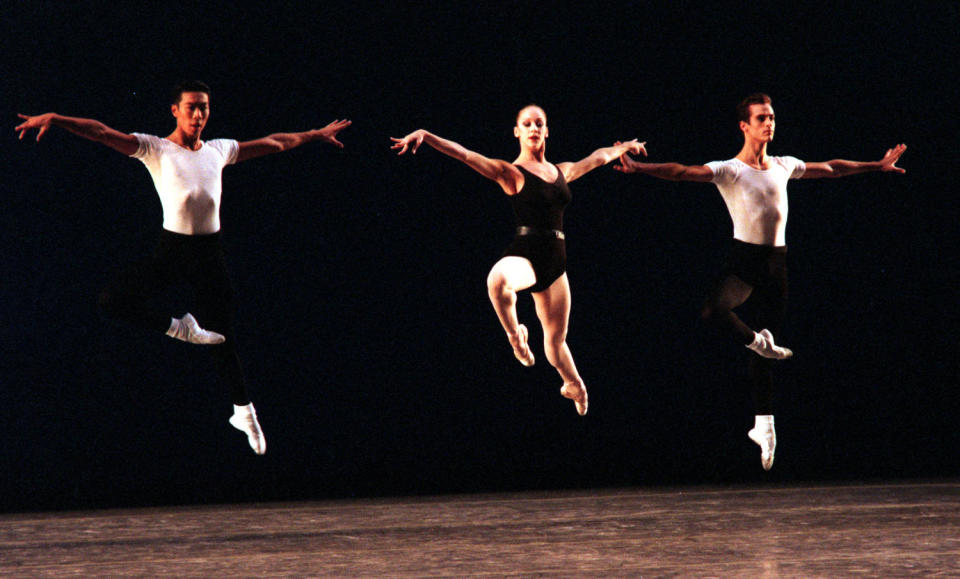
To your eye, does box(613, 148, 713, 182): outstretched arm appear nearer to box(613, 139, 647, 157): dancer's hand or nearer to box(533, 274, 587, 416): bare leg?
box(613, 139, 647, 157): dancer's hand

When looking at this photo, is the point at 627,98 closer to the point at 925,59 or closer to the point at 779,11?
the point at 779,11

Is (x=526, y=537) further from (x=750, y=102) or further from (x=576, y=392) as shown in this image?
Result: (x=750, y=102)

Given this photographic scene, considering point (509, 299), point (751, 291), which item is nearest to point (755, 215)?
point (751, 291)

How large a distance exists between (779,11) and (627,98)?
1.11 m

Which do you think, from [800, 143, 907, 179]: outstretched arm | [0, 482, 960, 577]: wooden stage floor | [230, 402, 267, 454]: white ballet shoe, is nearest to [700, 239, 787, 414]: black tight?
[800, 143, 907, 179]: outstretched arm

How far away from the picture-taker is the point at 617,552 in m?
5.42

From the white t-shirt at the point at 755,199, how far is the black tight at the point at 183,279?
2.27 m

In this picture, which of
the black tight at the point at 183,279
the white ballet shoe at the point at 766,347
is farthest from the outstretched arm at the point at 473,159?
the white ballet shoe at the point at 766,347

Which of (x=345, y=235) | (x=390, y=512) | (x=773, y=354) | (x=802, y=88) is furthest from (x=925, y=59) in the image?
(x=390, y=512)

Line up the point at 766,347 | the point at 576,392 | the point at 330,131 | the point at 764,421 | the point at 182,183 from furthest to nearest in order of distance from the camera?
the point at 764,421 < the point at 576,392 < the point at 766,347 < the point at 330,131 < the point at 182,183

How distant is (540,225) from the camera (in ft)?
17.7

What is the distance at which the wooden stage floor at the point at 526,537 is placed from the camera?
5094 millimetres

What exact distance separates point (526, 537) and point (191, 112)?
2.48 metres

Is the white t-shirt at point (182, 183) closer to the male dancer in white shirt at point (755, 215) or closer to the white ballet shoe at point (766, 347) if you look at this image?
the male dancer in white shirt at point (755, 215)
